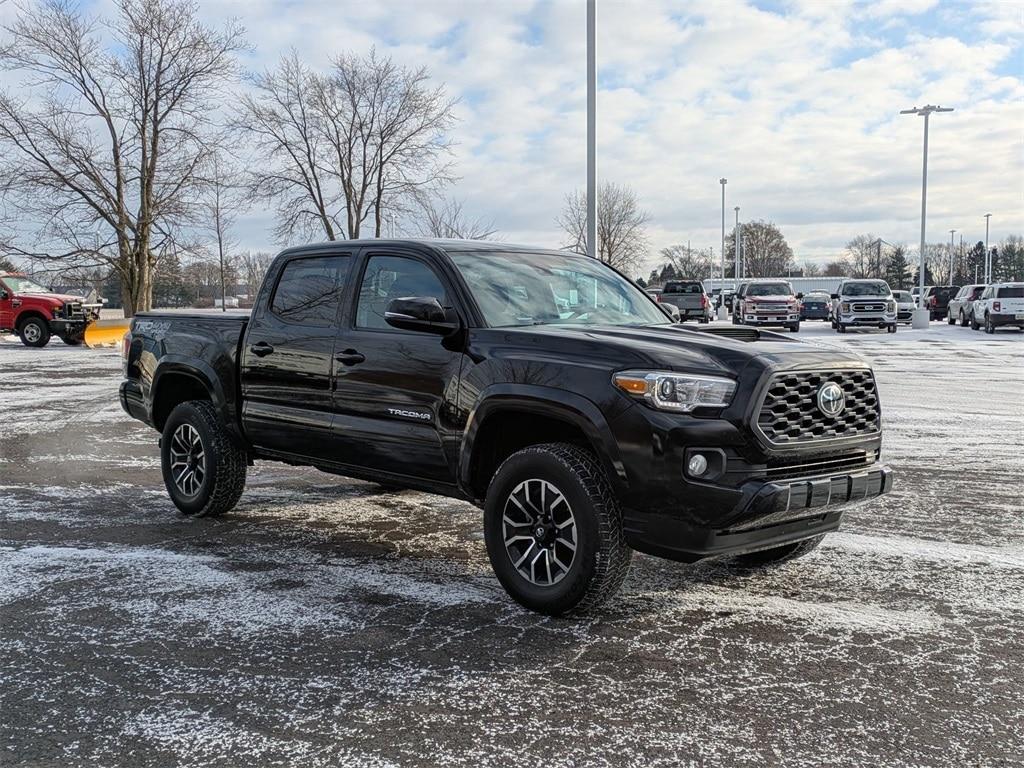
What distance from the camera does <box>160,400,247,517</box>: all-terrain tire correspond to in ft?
21.4

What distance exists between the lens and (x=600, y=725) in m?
3.38

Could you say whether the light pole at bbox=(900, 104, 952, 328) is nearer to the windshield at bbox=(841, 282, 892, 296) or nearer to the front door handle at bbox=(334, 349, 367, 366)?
the windshield at bbox=(841, 282, 892, 296)

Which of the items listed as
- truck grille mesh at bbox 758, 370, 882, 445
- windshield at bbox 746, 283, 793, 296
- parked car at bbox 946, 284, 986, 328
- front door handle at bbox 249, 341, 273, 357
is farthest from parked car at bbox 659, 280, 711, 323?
truck grille mesh at bbox 758, 370, 882, 445

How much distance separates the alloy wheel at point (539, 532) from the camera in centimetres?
447

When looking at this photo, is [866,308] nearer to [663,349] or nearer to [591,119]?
[591,119]

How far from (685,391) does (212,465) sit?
12.3ft

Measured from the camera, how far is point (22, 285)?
2644 centimetres

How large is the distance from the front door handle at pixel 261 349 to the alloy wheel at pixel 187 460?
0.83 meters

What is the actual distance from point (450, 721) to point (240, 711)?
0.80 metres

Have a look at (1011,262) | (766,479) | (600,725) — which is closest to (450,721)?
(600,725)

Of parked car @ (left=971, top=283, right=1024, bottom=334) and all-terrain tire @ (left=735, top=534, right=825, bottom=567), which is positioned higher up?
parked car @ (left=971, top=283, right=1024, bottom=334)

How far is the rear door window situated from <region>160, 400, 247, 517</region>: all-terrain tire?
0.99 metres

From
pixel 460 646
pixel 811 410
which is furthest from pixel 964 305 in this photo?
pixel 460 646

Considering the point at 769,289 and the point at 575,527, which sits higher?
the point at 769,289
